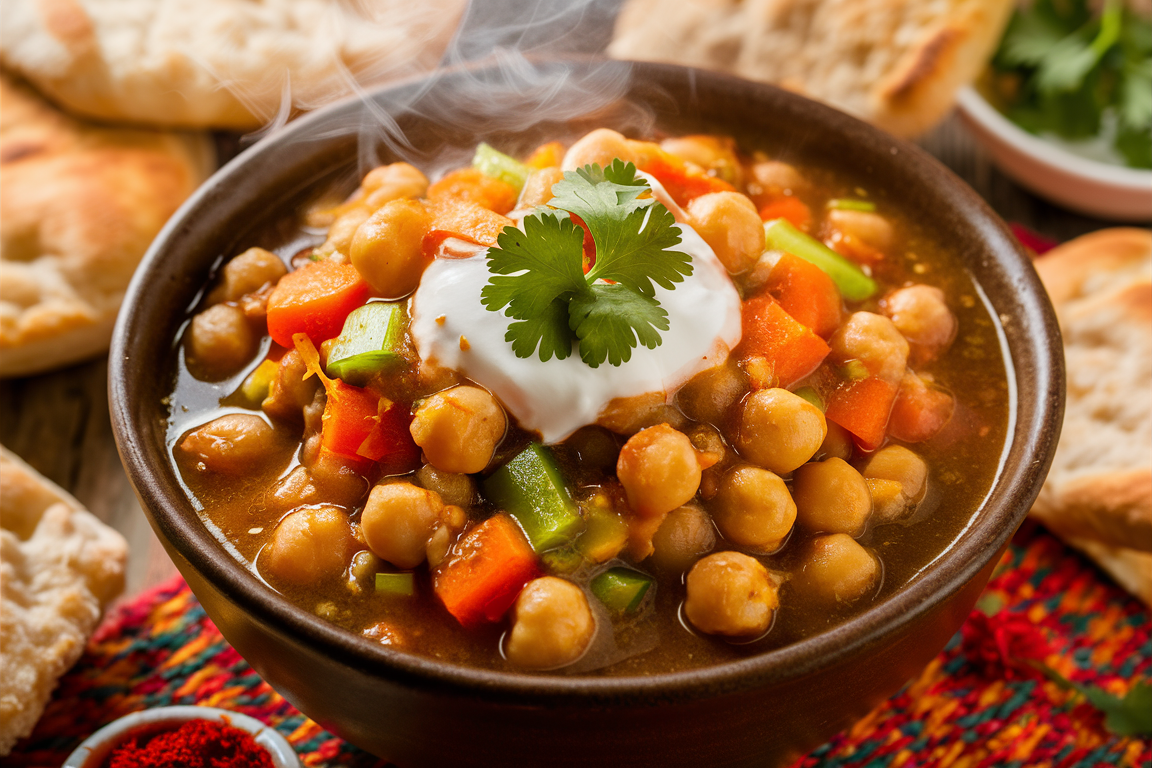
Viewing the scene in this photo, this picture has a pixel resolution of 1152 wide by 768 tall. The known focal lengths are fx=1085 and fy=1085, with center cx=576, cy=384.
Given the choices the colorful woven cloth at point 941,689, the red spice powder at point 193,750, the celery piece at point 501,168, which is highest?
the celery piece at point 501,168

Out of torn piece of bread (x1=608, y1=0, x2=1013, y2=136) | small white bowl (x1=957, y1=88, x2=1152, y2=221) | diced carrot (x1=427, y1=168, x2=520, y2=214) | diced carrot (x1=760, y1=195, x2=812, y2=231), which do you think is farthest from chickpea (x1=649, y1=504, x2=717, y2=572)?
small white bowl (x1=957, y1=88, x2=1152, y2=221)

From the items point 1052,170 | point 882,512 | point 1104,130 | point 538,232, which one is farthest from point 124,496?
point 1104,130

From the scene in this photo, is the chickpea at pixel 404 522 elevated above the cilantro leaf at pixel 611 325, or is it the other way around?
the cilantro leaf at pixel 611 325

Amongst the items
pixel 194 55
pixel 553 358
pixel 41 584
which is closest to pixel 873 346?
pixel 553 358

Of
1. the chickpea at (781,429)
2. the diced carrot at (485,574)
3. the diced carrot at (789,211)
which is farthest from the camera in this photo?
the diced carrot at (789,211)

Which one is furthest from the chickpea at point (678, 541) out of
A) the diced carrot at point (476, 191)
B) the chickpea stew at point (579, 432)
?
the diced carrot at point (476, 191)

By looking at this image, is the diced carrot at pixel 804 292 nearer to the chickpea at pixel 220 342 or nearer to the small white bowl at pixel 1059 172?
the chickpea at pixel 220 342

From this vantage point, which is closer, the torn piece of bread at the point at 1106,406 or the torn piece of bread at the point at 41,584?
the torn piece of bread at the point at 41,584

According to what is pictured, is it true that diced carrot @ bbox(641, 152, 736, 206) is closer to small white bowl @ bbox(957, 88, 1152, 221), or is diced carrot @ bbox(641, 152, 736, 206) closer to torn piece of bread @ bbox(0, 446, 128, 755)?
torn piece of bread @ bbox(0, 446, 128, 755)
